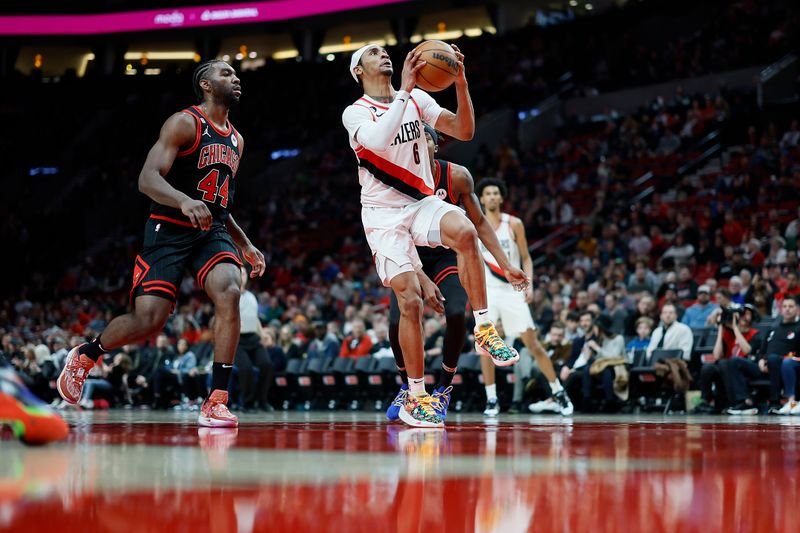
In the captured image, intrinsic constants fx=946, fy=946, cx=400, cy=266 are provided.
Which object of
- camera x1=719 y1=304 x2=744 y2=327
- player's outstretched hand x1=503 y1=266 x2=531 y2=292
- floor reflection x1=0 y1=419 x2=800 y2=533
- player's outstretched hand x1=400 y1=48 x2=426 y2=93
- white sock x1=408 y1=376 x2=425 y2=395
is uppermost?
player's outstretched hand x1=400 y1=48 x2=426 y2=93

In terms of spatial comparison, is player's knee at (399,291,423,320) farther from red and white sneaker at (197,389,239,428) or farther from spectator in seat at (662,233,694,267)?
spectator in seat at (662,233,694,267)

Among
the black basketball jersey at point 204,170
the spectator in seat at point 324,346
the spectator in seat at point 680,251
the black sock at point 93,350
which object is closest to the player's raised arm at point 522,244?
the black basketball jersey at point 204,170

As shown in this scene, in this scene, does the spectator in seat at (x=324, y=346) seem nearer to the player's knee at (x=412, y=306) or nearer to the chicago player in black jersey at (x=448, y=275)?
the chicago player in black jersey at (x=448, y=275)

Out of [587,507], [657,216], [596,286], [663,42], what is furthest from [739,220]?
[587,507]

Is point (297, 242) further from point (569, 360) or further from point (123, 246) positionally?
point (569, 360)

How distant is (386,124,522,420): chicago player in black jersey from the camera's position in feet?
20.1

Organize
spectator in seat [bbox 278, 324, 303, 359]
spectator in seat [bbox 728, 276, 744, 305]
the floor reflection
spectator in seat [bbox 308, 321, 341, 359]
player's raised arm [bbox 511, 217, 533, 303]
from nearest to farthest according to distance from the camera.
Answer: the floor reflection < player's raised arm [bbox 511, 217, 533, 303] < spectator in seat [bbox 728, 276, 744, 305] < spectator in seat [bbox 308, 321, 341, 359] < spectator in seat [bbox 278, 324, 303, 359]

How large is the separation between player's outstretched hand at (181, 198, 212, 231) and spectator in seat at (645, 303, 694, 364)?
665 cm

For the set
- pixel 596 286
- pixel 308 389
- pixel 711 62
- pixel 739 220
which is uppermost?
pixel 711 62

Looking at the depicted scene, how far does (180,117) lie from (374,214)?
1236mm

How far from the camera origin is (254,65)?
106ft

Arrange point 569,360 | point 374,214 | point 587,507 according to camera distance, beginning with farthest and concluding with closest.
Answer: point 569,360, point 374,214, point 587,507

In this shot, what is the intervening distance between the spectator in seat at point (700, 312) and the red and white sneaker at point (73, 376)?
7639 mm

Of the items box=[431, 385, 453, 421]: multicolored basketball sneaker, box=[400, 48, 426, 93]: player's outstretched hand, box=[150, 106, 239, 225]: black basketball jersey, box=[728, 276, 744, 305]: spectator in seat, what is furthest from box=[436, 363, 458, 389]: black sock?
box=[728, 276, 744, 305]: spectator in seat
